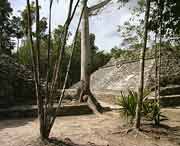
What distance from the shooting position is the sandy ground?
7070 mm

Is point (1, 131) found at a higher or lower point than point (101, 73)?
lower

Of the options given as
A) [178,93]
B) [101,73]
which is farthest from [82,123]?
[101,73]

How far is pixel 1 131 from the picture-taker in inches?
316

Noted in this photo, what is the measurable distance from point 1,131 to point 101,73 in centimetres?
1694

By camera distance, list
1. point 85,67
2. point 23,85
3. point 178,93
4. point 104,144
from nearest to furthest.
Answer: point 104,144 → point 85,67 → point 23,85 → point 178,93

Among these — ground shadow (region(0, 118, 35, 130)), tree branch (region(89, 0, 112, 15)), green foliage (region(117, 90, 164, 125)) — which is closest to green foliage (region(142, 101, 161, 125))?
green foliage (region(117, 90, 164, 125))

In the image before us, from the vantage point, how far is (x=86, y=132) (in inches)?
308

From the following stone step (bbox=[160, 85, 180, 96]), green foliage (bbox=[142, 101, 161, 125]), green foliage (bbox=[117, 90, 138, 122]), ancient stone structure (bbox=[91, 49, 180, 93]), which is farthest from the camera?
ancient stone structure (bbox=[91, 49, 180, 93])

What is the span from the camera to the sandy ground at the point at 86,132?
7070mm

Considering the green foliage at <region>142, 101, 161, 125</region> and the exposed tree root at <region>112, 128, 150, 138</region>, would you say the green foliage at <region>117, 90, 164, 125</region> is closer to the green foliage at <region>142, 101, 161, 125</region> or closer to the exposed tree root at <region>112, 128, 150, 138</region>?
the green foliage at <region>142, 101, 161, 125</region>

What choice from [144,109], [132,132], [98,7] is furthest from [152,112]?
[98,7]

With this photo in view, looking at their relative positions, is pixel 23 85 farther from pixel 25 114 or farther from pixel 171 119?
pixel 171 119

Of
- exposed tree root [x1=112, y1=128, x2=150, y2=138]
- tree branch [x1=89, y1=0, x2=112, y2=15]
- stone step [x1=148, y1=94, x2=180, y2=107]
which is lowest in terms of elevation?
exposed tree root [x1=112, y1=128, x2=150, y2=138]

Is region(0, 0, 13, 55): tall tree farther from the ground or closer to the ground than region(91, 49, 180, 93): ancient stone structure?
farther from the ground
